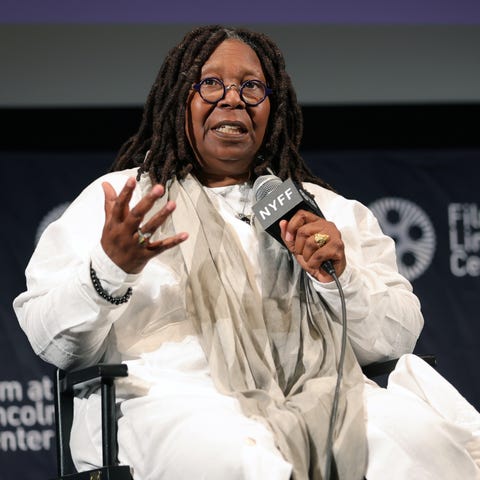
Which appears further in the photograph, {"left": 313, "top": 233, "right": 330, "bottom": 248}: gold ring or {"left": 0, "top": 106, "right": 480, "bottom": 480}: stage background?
{"left": 0, "top": 106, "right": 480, "bottom": 480}: stage background

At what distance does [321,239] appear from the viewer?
2197 mm

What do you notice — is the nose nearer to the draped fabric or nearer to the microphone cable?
the draped fabric

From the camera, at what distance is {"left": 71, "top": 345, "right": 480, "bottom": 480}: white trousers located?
2080 millimetres

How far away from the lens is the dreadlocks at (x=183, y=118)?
2715 mm

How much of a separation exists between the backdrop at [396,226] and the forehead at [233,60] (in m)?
1.47

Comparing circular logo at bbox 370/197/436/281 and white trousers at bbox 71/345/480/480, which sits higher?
circular logo at bbox 370/197/436/281

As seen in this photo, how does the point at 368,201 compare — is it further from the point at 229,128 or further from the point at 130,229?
the point at 130,229

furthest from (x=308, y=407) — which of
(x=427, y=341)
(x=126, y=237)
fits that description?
(x=427, y=341)

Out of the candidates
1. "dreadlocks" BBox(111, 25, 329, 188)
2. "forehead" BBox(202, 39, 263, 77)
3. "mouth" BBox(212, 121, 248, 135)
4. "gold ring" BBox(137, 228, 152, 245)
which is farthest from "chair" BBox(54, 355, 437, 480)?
"forehead" BBox(202, 39, 263, 77)

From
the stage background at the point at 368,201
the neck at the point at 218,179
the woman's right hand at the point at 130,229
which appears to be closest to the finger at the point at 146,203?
the woman's right hand at the point at 130,229

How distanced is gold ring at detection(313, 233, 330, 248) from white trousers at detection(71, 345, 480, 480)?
13.6 inches

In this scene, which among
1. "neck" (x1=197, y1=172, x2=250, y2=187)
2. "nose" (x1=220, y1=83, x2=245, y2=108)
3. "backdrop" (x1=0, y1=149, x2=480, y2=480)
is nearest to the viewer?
"nose" (x1=220, y1=83, x2=245, y2=108)

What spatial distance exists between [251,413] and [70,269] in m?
0.53

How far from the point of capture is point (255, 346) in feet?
7.91
